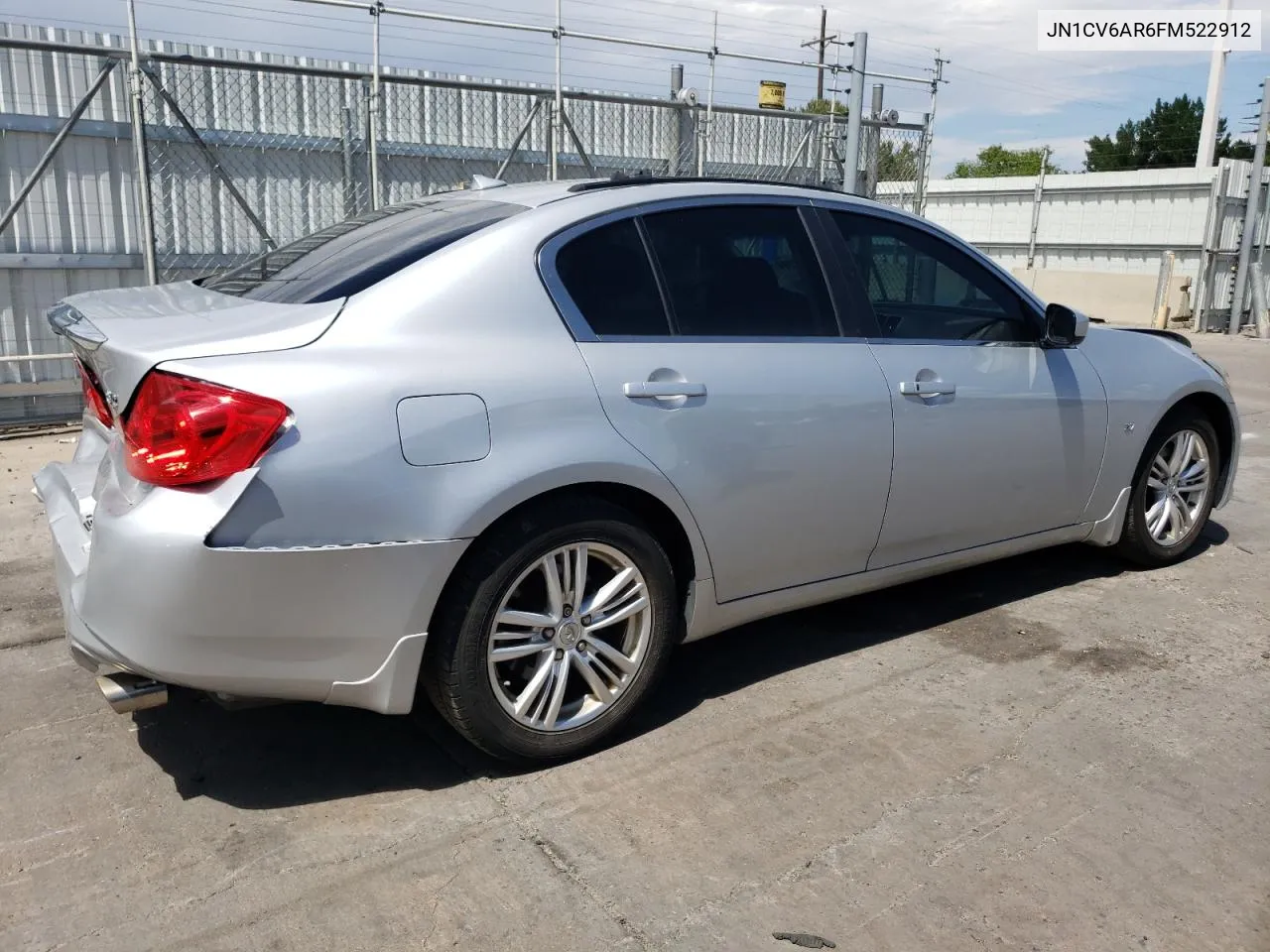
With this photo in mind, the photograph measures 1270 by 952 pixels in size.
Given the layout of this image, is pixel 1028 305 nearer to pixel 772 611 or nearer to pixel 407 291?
pixel 772 611

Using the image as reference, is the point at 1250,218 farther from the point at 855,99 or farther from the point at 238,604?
the point at 238,604

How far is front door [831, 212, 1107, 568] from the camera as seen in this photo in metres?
3.89

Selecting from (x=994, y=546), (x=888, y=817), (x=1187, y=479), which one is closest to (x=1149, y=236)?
(x=1187, y=479)

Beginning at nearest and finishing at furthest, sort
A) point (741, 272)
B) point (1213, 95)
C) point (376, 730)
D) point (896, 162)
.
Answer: point (376, 730)
point (741, 272)
point (896, 162)
point (1213, 95)

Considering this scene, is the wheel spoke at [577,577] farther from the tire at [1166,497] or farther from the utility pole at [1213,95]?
the utility pole at [1213,95]

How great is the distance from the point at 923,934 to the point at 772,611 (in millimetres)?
1349

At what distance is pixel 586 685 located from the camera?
333cm

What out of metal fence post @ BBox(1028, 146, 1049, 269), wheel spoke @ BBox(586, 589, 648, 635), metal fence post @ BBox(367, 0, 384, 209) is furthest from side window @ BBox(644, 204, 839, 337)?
metal fence post @ BBox(1028, 146, 1049, 269)

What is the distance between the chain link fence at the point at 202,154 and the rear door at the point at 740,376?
329cm

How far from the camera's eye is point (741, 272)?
3.62 meters

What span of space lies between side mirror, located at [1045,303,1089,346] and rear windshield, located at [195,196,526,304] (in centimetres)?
223

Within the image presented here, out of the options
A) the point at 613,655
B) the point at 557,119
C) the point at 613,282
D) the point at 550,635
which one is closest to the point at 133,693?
the point at 550,635

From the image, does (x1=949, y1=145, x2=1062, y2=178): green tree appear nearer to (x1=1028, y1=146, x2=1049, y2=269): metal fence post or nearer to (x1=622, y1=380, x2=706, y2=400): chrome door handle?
(x1=1028, y1=146, x2=1049, y2=269): metal fence post

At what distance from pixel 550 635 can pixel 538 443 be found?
0.57 metres
